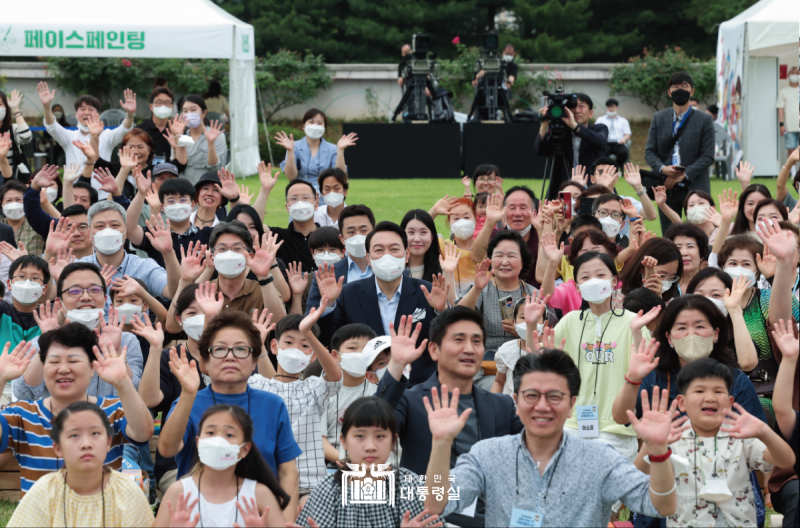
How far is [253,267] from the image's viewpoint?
5406 millimetres

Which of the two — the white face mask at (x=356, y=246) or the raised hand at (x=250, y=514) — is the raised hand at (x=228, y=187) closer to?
the white face mask at (x=356, y=246)

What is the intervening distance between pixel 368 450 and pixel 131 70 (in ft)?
72.7

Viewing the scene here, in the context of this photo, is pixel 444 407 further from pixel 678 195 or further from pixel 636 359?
pixel 678 195

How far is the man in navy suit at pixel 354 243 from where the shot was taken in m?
6.06

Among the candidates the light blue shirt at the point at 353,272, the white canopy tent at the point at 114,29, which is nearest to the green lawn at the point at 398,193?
the white canopy tent at the point at 114,29

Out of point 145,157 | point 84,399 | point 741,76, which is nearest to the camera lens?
point 84,399

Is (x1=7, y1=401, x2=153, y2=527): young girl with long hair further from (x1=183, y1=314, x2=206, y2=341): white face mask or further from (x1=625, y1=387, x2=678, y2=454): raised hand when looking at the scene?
(x1=625, y1=387, x2=678, y2=454): raised hand

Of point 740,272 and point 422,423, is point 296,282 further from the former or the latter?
point 740,272

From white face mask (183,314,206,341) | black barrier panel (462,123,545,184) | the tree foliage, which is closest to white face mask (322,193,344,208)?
white face mask (183,314,206,341)

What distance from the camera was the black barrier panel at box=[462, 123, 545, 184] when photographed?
53.1ft

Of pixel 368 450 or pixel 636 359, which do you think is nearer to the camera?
pixel 368 450

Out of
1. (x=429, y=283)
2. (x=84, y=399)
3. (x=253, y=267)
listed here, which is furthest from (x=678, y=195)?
(x=84, y=399)

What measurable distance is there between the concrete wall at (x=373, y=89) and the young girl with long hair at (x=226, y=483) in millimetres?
21463

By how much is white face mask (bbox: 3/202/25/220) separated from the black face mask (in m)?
5.87
